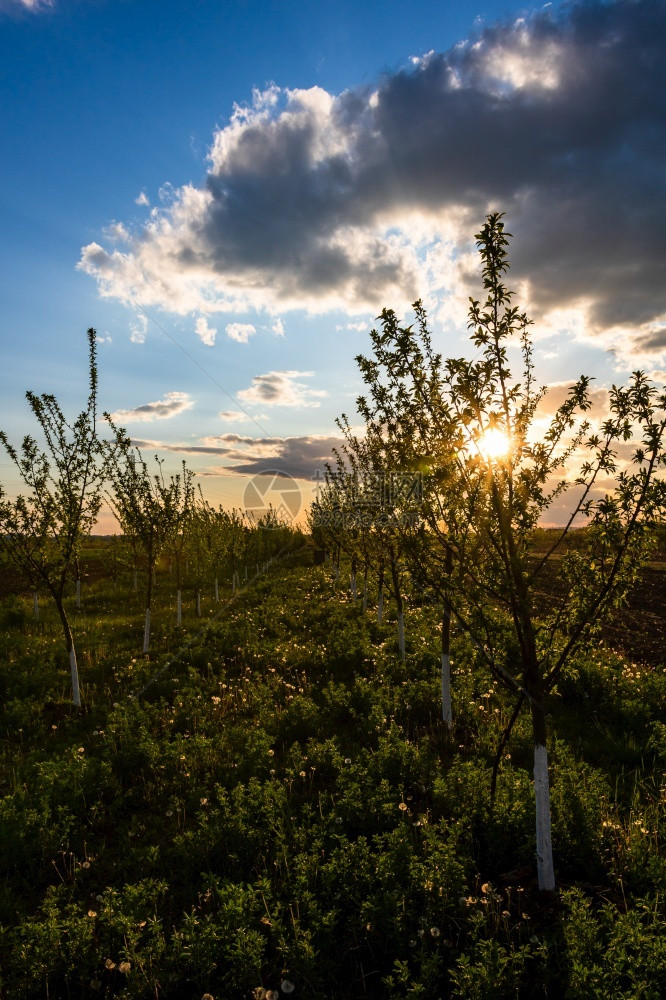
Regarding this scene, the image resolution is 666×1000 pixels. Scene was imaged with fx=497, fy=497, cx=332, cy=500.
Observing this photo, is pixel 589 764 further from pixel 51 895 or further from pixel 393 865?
pixel 51 895

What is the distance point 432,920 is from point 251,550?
36926 millimetres

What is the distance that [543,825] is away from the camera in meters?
5.07

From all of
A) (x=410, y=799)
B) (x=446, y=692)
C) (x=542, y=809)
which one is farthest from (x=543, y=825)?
(x=446, y=692)

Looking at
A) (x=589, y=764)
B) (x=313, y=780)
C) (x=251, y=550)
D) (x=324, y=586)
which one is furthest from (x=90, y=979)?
(x=251, y=550)

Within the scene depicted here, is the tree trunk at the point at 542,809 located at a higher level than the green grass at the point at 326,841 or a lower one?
higher

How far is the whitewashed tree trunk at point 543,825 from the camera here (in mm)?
4977

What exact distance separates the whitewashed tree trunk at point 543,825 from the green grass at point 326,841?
0.22m

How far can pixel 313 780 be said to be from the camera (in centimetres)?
736

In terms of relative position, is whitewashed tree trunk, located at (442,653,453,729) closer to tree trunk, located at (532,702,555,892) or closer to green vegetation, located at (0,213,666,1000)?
green vegetation, located at (0,213,666,1000)

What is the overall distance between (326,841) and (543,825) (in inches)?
96.2

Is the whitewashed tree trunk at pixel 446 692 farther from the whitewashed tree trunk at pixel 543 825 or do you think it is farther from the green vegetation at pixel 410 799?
the whitewashed tree trunk at pixel 543 825

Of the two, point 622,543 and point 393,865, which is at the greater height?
point 622,543

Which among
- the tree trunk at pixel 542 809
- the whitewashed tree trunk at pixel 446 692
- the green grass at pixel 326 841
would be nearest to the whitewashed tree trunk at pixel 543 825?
the tree trunk at pixel 542 809

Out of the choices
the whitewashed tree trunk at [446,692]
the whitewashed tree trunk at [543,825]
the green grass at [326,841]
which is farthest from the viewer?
the whitewashed tree trunk at [446,692]
